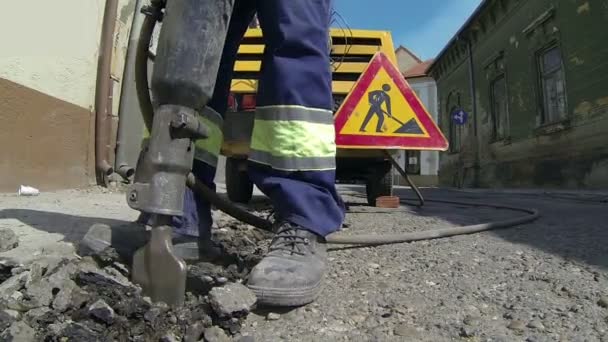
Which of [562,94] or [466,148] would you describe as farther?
[466,148]

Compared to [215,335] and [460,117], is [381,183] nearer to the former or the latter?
[215,335]

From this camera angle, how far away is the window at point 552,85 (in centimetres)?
1011

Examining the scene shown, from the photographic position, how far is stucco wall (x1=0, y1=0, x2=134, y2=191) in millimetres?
3262

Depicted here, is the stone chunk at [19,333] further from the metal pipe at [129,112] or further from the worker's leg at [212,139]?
the metal pipe at [129,112]

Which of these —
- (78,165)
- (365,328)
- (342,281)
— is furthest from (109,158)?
(365,328)

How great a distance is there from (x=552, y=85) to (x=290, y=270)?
36.6ft

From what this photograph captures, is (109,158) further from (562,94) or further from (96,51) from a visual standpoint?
(562,94)

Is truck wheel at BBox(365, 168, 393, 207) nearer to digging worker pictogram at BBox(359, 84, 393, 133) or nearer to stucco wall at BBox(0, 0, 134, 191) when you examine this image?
digging worker pictogram at BBox(359, 84, 393, 133)

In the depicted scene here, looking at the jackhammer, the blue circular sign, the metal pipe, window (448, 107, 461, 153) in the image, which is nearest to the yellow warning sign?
the metal pipe

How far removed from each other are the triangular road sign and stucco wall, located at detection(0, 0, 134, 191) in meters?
2.21

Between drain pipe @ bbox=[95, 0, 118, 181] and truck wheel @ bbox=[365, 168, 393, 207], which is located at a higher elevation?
drain pipe @ bbox=[95, 0, 118, 181]

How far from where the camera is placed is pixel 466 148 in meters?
16.4

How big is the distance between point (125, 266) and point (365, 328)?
74cm

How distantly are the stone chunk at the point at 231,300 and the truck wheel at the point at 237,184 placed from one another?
10.2ft
